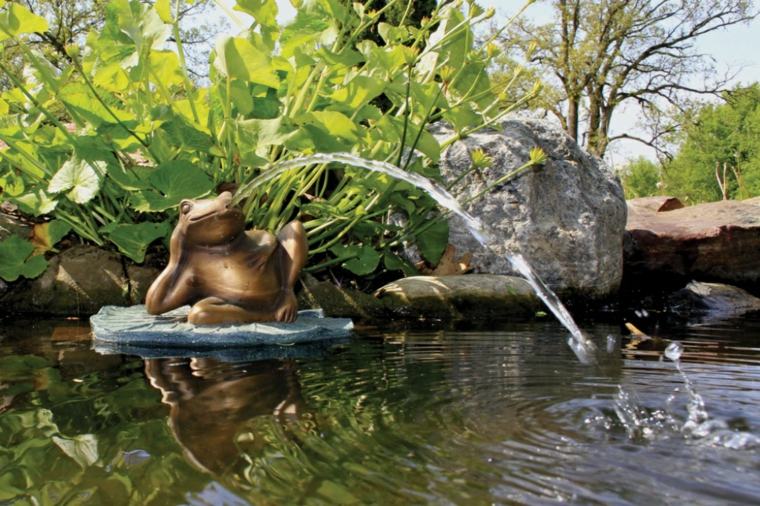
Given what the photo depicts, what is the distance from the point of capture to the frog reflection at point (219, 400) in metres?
1.57

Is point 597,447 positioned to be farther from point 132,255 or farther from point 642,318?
point 642,318

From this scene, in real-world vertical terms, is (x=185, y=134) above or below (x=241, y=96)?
below

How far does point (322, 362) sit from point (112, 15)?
78.5 inches

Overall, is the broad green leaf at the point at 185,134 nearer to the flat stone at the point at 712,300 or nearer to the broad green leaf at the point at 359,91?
the broad green leaf at the point at 359,91

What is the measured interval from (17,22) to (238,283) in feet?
5.07

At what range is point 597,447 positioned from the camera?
5.32ft

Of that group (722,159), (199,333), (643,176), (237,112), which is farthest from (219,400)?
(643,176)

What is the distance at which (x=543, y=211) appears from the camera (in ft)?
18.5

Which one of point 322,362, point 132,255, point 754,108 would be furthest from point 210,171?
point 754,108

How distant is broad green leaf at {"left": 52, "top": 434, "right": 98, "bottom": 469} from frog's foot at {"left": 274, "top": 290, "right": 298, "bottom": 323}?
1.62m

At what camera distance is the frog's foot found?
3.27m

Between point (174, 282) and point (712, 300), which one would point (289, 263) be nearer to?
point (174, 282)

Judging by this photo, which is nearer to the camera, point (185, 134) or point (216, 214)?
point (216, 214)

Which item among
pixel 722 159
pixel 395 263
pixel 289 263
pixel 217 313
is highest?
pixel 722 159
